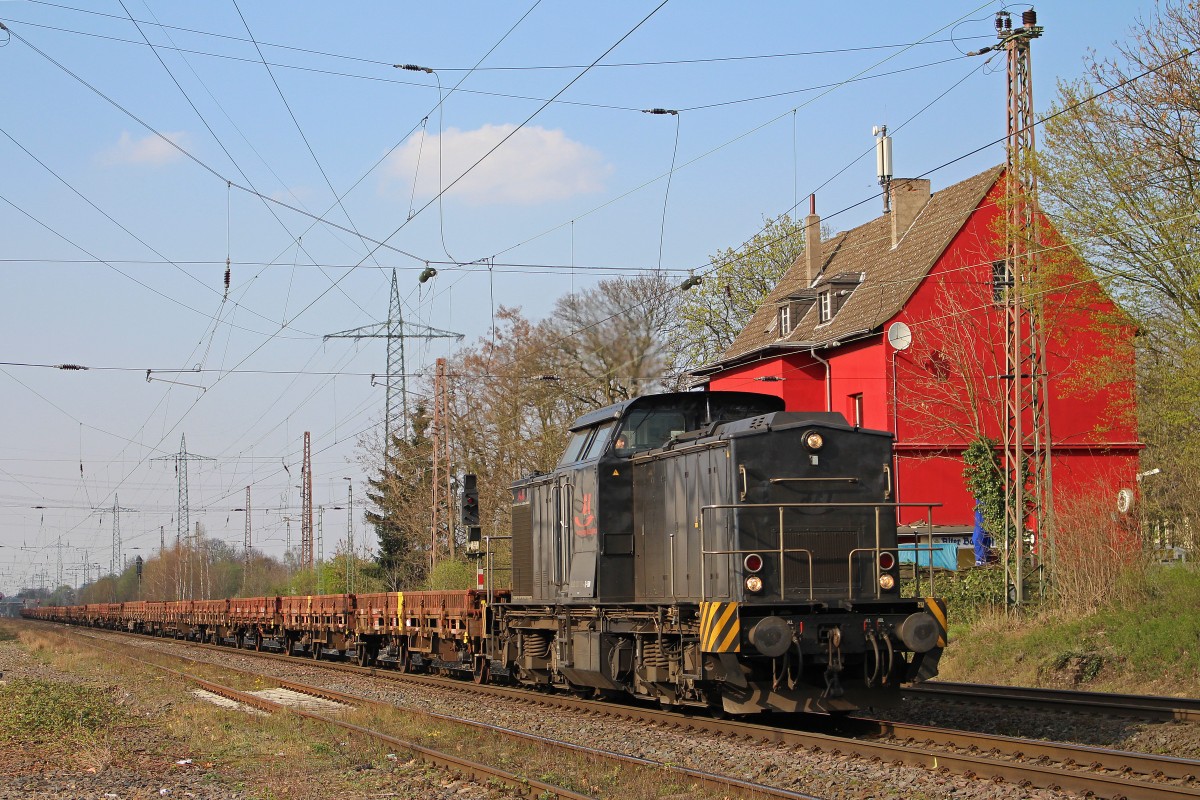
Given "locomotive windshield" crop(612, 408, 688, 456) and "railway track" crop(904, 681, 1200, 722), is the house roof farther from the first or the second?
"locomotive windshield" crop(612, 408, 688, 456)

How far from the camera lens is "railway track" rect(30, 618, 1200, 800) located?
26.4 feet

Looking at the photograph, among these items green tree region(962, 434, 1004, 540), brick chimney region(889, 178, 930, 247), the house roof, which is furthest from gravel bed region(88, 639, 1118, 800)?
brick chimney region(889, 178, 930, 247)

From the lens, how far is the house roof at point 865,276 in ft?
106

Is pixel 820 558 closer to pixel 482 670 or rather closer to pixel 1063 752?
pixel 1063 752

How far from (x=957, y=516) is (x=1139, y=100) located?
597 inches

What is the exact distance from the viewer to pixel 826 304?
118 feet

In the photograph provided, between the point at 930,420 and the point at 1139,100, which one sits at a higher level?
the point at 1139,100

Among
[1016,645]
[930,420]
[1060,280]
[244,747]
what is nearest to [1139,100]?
[1060,280]

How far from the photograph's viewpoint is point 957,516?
104ft

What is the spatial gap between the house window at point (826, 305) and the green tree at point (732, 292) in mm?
6686

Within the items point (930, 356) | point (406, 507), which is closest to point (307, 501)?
point (406, 507)

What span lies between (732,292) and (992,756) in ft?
116

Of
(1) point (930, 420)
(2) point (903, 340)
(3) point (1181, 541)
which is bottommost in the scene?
(3) point (1181, 541)

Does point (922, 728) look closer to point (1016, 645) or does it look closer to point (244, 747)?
point (244, 747)
